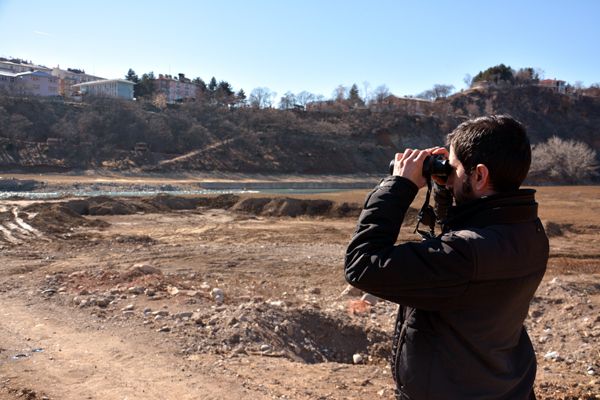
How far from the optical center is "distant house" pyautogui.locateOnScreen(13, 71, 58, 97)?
290ft

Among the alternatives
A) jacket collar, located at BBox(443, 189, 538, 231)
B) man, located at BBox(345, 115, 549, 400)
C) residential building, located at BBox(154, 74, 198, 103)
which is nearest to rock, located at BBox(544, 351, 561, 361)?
man, located at BBox(345, 115, 549, 400)

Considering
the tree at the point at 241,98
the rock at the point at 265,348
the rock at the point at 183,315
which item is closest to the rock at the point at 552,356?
the rock at the point at 265,348

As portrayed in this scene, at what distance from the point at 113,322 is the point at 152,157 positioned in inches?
2201

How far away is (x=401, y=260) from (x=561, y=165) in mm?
67166

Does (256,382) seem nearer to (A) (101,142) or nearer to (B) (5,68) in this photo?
(A) (101,142)

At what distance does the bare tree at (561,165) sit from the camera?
60.8 m

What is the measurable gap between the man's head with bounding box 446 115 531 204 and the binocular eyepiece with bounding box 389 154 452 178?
0.04 m

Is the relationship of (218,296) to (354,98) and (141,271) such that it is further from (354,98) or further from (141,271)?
(354,98)

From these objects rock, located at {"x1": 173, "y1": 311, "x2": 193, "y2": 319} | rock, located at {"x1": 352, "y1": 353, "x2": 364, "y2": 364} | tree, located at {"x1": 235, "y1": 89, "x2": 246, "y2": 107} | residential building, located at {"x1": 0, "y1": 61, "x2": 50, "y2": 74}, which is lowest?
rock, located at {"x1": 352, "y1": 353, "x2": 364, "y2": 364}

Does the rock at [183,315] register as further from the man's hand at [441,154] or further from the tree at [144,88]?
the tree at [144,88]

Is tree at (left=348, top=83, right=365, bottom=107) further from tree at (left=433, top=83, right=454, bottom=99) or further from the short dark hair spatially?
the short dark hair

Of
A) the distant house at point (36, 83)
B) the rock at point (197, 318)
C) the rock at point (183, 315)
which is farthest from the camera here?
the distant house at point (36, 83)

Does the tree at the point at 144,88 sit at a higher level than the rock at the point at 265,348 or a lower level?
higher

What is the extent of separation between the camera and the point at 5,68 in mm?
122250
